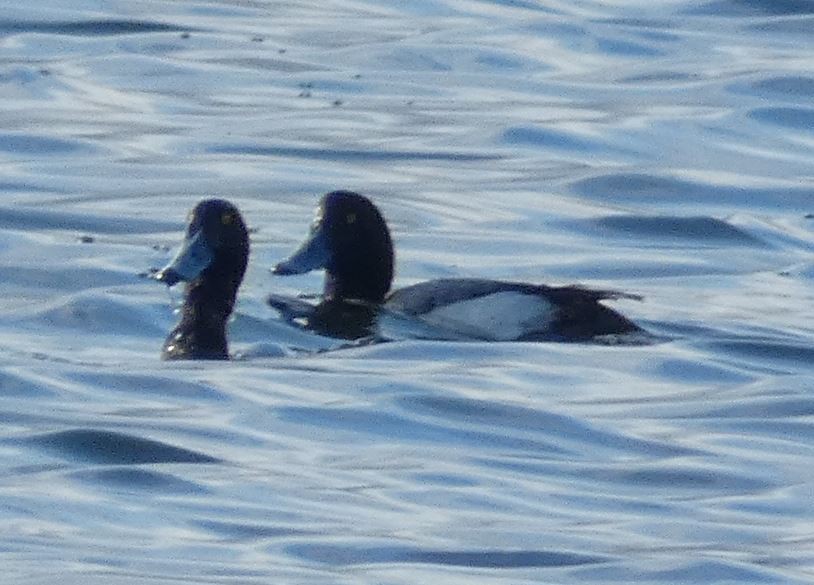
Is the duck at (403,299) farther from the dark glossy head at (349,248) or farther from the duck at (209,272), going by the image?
the duck at (209,272)

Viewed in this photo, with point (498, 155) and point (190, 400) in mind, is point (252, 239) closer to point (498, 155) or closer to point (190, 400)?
point (498, 155)

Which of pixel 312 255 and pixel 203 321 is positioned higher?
pixel 312 255

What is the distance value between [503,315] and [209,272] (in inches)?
44.8

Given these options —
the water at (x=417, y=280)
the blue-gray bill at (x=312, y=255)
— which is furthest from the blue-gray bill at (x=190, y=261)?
the blue-gray bill at (x=312, y=255)

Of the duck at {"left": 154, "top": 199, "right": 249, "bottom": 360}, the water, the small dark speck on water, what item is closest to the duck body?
the water

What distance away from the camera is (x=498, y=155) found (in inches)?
630

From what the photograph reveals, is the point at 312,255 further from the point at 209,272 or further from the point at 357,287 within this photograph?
the point at 209,272

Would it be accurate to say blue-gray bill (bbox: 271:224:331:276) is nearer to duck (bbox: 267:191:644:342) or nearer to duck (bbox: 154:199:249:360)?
duck (bbox: 267:191:644:342)

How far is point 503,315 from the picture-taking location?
443 inches

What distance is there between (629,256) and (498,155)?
2.53 metres

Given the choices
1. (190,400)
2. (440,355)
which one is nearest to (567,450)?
(190,400)

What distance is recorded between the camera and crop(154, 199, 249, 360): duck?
36.2ft

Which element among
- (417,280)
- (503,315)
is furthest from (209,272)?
(417,280)

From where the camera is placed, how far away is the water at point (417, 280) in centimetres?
773
